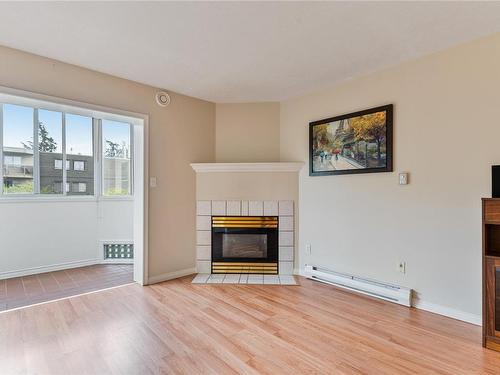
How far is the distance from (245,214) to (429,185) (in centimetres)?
208

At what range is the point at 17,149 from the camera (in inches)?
146

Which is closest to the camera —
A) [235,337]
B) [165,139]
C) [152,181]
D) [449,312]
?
[235,337]

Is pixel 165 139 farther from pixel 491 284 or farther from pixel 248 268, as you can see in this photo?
pixel 491 284

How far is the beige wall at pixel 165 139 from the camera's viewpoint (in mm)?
2703

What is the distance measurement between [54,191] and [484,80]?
16.7 ft

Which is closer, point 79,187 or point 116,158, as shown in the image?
point 79,187

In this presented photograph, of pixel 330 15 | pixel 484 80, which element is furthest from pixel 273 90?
pixel 484 80

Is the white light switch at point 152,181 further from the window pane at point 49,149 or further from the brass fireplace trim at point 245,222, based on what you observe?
the window pane at point 49,149

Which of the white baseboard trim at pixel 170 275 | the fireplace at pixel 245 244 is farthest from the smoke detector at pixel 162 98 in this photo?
the white baseboard trim at pixel 170 275

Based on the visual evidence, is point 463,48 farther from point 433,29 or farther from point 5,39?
point 5,39

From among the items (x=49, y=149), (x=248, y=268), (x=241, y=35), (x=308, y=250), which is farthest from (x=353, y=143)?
(x=49, y=149)

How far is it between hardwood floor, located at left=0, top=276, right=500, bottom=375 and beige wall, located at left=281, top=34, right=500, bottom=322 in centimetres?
38

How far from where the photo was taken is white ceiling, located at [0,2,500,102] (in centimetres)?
188

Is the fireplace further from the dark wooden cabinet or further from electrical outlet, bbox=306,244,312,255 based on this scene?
the dark wooden cabinet
